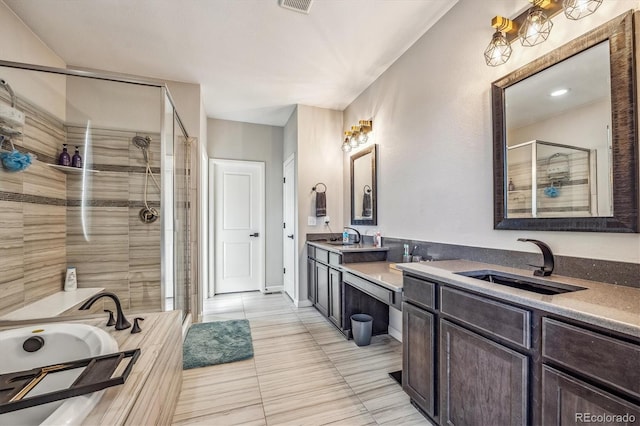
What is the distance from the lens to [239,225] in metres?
4.51

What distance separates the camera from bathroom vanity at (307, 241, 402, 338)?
7.61 ft

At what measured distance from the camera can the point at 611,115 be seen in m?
1.24

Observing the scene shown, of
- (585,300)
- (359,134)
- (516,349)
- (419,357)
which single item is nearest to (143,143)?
(359,134)

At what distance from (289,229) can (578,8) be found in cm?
360

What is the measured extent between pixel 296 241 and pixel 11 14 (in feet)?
10.7

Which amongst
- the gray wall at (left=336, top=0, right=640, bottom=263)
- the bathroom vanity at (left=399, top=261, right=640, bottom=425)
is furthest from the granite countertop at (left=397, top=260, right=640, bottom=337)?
the gray wall at (left=336, top=0, right=640, bottom=263)

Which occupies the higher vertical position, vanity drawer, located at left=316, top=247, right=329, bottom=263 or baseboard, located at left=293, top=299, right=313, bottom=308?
vanity drawer, located at left=316, top=247, right=329, bottom=263

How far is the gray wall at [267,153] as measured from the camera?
14.4 feet

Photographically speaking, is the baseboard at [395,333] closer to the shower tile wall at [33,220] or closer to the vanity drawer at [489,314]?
the vanity drawer at [489,314]

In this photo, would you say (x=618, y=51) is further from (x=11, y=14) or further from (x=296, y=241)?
(x=11, y=14)

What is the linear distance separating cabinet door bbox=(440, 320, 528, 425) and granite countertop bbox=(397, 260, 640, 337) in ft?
0.76

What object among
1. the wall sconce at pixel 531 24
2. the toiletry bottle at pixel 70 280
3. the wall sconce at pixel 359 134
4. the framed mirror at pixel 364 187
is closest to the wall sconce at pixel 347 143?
the wall sconce at pixel 359 134

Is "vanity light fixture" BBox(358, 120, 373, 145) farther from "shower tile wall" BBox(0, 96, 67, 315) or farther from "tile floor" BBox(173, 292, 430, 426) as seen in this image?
"shower tile wall" BBox(0, 96, 67, 315)

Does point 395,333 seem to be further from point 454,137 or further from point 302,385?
point 454,137
